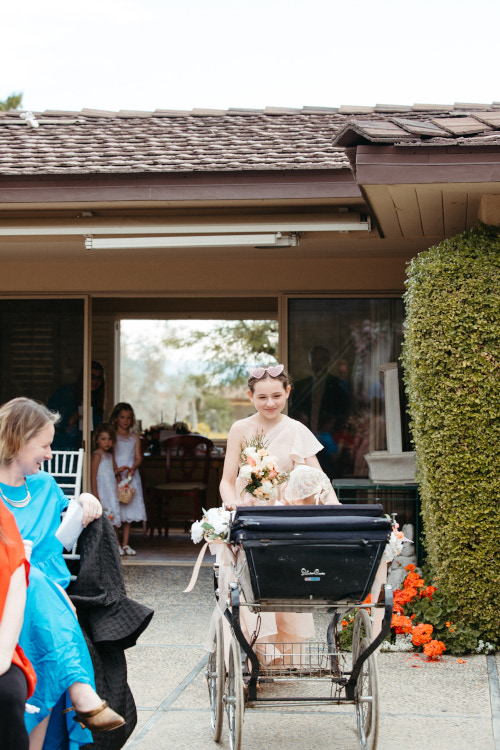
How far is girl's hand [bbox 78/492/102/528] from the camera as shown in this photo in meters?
3.24

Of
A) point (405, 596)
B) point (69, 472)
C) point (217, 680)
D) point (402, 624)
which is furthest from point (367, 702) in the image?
point (69, 472)

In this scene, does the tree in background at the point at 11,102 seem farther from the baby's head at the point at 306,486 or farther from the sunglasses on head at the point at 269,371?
the baby's head at the point at 306,486

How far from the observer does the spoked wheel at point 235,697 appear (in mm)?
3211

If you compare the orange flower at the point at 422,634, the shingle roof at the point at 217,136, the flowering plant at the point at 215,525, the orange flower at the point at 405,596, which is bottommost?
the orange flower at the point at 422,634

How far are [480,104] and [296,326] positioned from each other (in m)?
2.97

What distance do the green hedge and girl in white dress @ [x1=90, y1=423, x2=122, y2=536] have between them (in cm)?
409

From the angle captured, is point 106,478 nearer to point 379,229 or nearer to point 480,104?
point 379,229

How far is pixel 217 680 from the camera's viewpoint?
3.62 metres

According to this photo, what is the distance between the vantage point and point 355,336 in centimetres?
798

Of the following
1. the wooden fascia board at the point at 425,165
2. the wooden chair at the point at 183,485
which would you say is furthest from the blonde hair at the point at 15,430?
the wooden chair at the point at 183,485

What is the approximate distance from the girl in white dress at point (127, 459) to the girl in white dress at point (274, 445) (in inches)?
174

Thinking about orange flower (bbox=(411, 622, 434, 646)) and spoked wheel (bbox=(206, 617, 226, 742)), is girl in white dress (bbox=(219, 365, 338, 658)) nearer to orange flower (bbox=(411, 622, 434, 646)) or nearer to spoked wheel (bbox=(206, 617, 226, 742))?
spoked wheel (bbox=(206, 617, 226, 742))

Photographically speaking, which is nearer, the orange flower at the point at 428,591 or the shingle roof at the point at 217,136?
the shingle roof at the point at 217,136

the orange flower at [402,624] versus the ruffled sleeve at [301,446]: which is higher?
the ruffled sleeve at [301,446]
